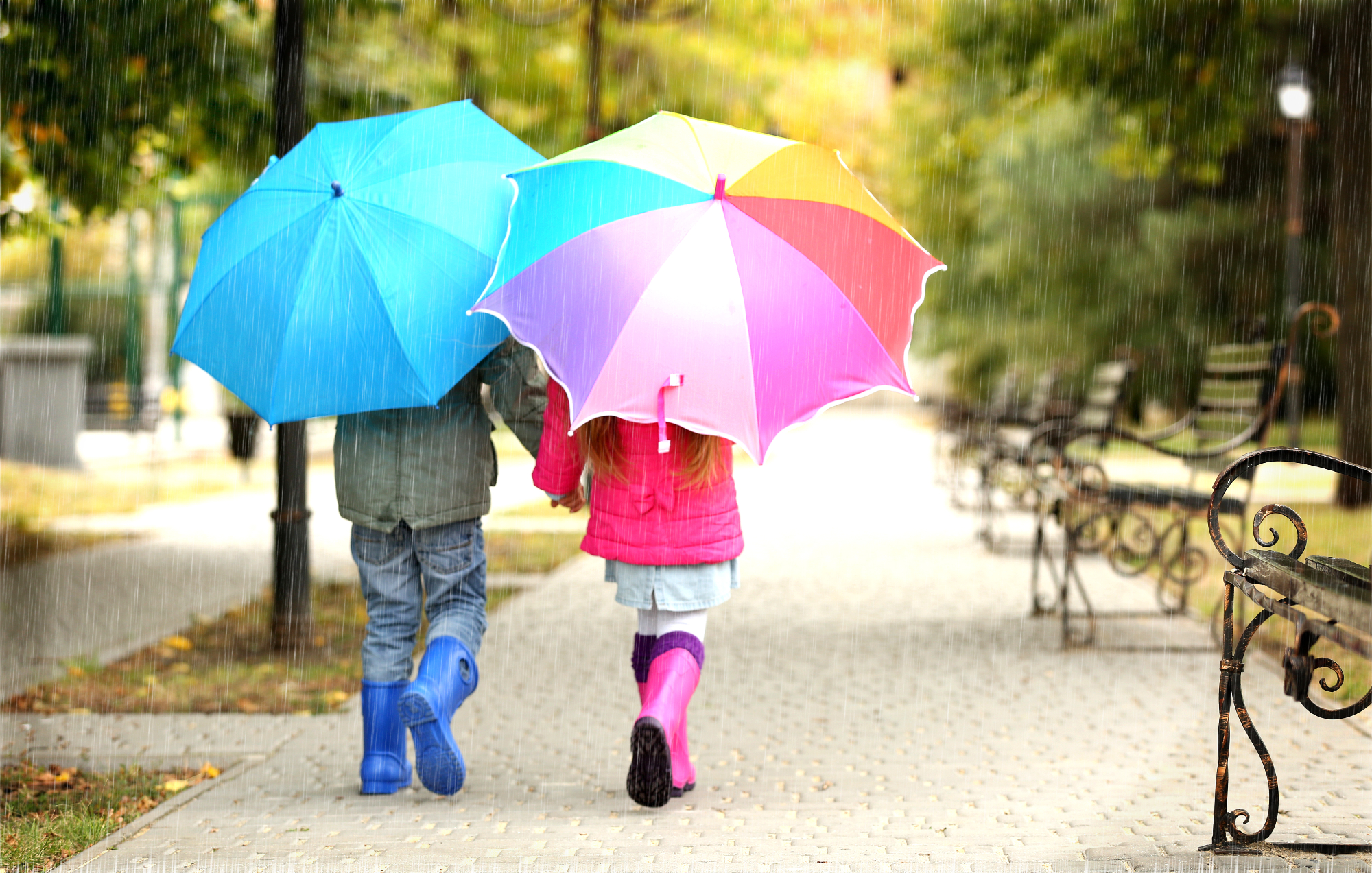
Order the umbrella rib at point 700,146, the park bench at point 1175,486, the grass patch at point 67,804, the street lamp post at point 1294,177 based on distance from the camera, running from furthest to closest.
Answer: the street lamp post at point 1294,177, the park bench at point 1175,486, the grass patch at point 67,804, the umbrella rib at point 700,146

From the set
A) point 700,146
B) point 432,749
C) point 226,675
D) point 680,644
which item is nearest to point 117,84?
point 226,675

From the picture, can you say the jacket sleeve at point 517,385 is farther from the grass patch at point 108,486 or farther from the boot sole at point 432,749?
the grass patch at point 108,486

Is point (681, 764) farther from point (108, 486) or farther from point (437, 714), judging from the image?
point (108, 486)

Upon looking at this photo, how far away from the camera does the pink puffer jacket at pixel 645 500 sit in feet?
13.4

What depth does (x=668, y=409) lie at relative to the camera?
11.7 ft

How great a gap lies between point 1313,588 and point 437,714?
Answer: 7.96 feet

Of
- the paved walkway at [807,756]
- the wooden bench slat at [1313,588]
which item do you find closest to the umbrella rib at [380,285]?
the paved walkway at [807,756]

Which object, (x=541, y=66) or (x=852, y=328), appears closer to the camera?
(x=852, y=328)

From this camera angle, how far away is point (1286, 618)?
11.6ft

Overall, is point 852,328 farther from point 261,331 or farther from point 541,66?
point 541,66

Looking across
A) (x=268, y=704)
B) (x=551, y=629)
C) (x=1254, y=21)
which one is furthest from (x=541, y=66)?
(x=268, y=704)

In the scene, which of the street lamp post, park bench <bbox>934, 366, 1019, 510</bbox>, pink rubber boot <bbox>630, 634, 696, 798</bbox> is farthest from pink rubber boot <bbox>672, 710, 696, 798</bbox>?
the street lamp post

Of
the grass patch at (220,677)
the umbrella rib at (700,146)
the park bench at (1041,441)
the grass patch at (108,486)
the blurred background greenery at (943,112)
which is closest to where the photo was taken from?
the umbrella rib at (700,146)

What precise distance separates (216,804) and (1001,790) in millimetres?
2576
